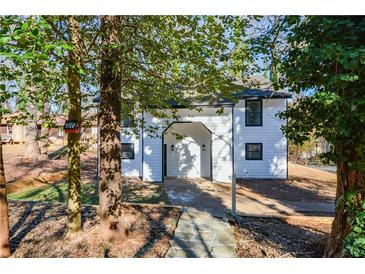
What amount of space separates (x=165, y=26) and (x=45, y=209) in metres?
5.38

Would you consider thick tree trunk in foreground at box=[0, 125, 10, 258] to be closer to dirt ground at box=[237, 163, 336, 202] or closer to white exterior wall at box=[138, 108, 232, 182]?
dirt ground at box=[237, 163, 336, 202]

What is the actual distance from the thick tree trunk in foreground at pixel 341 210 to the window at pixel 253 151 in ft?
32.7

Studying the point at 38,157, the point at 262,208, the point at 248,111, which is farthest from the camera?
the point at 38,157

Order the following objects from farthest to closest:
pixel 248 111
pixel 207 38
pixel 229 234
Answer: pixel 248 111, pixel 229 234, pixel 207 38

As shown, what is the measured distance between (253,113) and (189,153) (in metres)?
4.20

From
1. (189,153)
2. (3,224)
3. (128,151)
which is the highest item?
(128,151)

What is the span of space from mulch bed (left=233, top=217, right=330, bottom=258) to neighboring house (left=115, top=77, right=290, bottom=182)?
5606 mm

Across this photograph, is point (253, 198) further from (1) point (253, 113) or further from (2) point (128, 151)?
(2) point (128, 151)

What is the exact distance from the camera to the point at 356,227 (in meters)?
3.16

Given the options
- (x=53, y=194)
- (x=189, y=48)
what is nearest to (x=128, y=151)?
(x=53, y=194)

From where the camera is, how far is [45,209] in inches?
261

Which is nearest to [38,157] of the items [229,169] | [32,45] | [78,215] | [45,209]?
[45,209]

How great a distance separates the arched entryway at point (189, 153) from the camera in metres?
14.9
